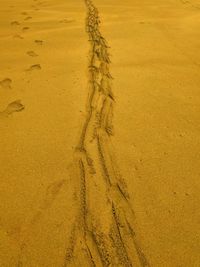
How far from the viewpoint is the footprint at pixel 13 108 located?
2.37m

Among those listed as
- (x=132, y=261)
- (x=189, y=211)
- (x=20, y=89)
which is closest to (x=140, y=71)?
(x=20, y=89)

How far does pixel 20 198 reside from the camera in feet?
5.77

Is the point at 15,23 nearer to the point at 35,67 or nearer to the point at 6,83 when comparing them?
the point at 35,67

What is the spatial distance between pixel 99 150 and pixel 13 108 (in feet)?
3.07

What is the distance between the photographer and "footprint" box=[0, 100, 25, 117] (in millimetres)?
2367

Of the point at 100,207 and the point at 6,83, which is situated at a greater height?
the point at 6,83

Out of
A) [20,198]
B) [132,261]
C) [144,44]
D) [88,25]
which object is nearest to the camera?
[132,261]

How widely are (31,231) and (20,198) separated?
25 cm

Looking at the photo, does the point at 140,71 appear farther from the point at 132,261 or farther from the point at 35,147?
the point at 132,261

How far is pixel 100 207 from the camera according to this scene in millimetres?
1729

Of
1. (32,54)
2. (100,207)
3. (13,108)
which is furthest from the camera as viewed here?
(32,54)

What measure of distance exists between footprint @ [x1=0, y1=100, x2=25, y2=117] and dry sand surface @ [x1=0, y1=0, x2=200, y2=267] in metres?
0.01

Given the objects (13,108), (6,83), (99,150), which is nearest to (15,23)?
(6,83)

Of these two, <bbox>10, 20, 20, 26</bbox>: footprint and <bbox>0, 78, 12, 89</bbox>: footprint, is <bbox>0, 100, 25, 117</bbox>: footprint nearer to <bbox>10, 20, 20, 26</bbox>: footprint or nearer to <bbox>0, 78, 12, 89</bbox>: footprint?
<bbox>0, 78, 12, 89</bbox>: footprint
